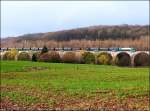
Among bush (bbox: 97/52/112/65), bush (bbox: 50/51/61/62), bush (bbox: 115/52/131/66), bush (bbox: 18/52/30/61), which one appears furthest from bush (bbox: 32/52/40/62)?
bush (bbox: 115/52/131/66)

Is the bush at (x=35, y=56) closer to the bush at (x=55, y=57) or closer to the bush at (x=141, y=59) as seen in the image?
the bush at (x=55, y=57)

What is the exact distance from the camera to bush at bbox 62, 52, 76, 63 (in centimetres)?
6812

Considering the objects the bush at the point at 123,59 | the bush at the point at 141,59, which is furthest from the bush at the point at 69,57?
the bush at the point at 141,59

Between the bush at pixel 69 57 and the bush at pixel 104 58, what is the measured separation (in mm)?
3734

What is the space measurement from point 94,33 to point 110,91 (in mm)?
126372

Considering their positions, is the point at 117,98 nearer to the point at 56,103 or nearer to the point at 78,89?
the point at 56,103

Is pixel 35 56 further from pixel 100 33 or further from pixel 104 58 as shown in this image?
pixel 100 33

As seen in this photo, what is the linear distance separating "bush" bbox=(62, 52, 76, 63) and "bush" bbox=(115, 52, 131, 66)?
20.3 ft

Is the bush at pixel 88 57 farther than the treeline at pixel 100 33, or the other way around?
the treeline at pixel 100 33

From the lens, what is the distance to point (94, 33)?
488 feet

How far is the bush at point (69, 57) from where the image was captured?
224 ft

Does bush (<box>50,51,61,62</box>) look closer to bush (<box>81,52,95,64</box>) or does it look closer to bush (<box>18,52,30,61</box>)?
bush (<box>81,52,95,64</box>)

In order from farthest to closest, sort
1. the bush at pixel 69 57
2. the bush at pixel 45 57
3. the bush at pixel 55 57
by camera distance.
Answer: the bush at pixel 45 57
the bush at pixel 55 57
the bush at pixel 69 57

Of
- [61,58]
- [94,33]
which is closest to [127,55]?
[61,58]
